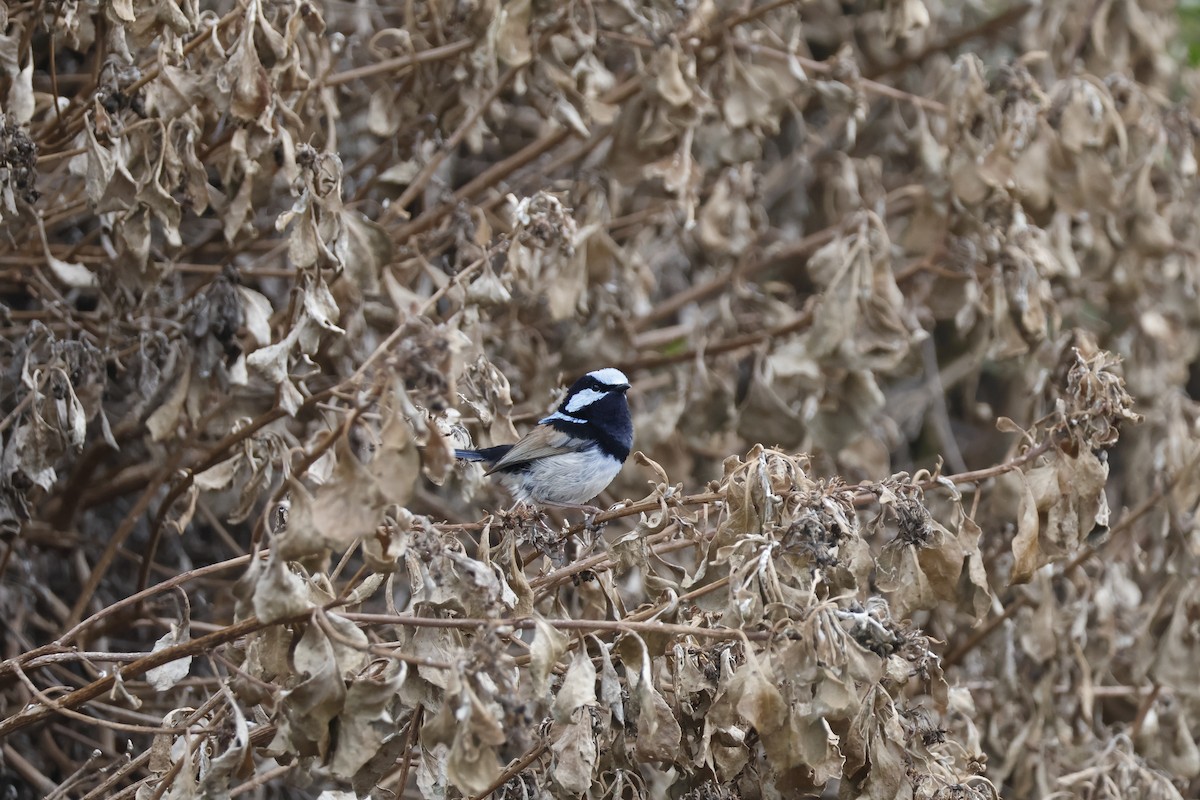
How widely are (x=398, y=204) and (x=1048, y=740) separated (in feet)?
9.01

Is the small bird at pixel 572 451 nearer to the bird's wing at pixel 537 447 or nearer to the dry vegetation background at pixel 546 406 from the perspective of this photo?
the bird's wing at pixel 537 447

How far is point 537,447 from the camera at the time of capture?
3859mm

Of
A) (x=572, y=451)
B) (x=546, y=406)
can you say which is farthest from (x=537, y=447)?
(x=546, y=406)

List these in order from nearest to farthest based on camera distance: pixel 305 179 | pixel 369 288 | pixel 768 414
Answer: pixel 305 179 < pixel 369 288 < pixel 768 414

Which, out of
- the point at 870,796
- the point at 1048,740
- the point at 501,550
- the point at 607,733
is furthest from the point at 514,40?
the point at 1048,740

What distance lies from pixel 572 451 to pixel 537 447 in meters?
0.15

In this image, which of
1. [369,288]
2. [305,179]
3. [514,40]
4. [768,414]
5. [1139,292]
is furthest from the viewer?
[1139,292]

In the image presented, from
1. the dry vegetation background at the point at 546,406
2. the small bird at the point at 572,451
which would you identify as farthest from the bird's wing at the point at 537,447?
the dry vegetation background at the point at 546,406

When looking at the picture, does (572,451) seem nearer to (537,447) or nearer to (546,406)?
(537,447)

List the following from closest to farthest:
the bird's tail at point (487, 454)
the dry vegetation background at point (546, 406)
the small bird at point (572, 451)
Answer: the dry vegetation background at point (546, 406), the bird's tail at point (487, 454), the small bird at point (572, 451)

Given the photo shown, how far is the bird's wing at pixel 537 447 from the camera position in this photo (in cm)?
378

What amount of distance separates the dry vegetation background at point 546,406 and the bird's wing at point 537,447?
14cm

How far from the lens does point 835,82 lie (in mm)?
4660

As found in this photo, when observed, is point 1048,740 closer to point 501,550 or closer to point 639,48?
point 501,550
